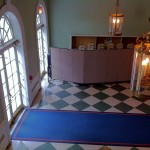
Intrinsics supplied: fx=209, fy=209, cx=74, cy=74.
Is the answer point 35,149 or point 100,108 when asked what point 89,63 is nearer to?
point 100,108

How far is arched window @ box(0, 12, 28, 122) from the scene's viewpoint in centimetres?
527

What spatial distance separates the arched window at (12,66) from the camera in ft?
17.3

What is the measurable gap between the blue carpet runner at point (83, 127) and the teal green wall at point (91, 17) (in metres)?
4.02

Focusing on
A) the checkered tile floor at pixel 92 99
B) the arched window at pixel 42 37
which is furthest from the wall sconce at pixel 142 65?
the arched window at pixel 42 37

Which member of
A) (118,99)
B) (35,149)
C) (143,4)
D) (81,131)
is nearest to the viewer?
(35,149)

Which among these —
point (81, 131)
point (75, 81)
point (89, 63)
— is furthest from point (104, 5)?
point (81, 131)

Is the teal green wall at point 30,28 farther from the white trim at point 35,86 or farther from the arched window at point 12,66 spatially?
the arched window at point 12,66

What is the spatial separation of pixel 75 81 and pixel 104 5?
340 cm

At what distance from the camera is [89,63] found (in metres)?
7.71

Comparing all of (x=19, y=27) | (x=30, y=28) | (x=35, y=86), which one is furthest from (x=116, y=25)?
(x=35, y=86)

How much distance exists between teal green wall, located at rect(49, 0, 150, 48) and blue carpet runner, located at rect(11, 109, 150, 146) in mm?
4024

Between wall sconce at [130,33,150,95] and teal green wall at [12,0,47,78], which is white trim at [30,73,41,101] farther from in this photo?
wall sconce at [130,33,150,95]

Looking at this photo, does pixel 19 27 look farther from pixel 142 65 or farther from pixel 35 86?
pixel 142 65

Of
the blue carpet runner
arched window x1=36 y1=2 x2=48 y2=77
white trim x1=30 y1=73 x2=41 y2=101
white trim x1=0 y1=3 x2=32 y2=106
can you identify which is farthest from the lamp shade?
arched window x1=36 y1=2 x2=48 y2=77
